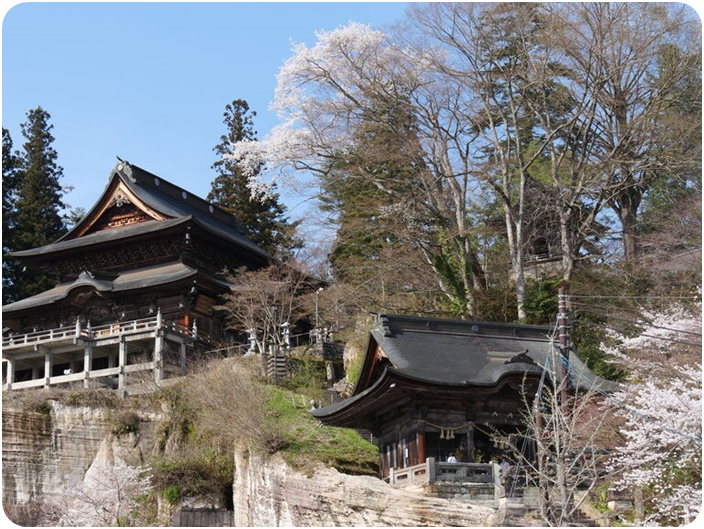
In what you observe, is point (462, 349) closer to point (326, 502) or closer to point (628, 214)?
point (326, 502)

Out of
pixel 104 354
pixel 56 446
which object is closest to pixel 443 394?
pixel 56 446

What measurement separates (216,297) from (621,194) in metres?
16.2

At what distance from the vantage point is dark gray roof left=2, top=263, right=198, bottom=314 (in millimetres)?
39312

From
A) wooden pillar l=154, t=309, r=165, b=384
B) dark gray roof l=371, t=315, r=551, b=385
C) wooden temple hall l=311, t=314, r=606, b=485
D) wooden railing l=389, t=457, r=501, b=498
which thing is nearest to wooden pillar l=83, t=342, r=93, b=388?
wooden pillar l=154, t=309, r=165, b=384

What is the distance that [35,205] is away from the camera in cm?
5062

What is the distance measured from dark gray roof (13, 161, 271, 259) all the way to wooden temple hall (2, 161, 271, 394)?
57 millimetres

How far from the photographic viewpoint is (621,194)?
36.0 metres

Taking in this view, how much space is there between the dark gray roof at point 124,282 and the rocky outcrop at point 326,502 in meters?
13.4

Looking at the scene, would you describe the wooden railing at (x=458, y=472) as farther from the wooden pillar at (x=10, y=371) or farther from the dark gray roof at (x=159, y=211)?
the dark gray roof at (x=159, y=211)

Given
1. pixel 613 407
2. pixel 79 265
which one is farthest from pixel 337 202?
pixel 613 407

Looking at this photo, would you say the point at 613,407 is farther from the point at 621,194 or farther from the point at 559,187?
the point at 621,194

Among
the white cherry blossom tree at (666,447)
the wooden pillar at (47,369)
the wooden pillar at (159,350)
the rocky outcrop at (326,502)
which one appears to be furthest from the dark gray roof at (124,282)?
the white cherry blossom tree at (666,447)

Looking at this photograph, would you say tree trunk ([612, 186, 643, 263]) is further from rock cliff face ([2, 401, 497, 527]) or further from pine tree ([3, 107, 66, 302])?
pine tree ([3, 107, 66, 302])

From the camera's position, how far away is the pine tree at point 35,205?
162ft
